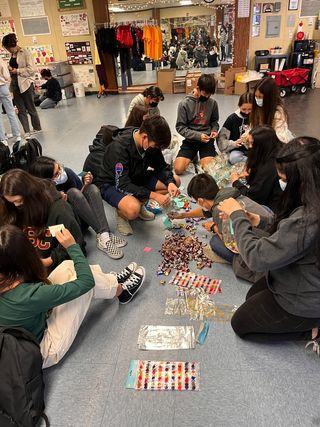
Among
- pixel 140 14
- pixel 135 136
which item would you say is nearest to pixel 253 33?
pixel 140 14

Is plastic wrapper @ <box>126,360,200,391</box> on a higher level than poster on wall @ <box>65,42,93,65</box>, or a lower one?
lower

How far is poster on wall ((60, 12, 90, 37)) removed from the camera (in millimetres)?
7973

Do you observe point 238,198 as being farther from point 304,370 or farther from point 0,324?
point 0,324

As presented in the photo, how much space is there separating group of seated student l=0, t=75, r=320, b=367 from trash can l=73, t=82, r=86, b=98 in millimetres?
6077

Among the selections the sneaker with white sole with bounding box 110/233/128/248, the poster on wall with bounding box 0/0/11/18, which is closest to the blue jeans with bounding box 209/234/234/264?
the sneaker with white sole with bounding box 110/233/128/248

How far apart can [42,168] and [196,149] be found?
1.98m

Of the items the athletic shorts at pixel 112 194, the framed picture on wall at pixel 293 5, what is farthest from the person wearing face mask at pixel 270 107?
the framed picture on wall at pixel 293 5

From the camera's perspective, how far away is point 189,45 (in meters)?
10.5

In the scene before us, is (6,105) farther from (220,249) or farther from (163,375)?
(163,375)

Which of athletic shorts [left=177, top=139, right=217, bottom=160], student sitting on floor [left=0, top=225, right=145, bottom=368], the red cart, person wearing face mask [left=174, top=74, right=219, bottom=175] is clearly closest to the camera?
student sitting on floor [left=0, top=225, right=145, bottom=368]

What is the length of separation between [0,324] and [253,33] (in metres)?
8.25

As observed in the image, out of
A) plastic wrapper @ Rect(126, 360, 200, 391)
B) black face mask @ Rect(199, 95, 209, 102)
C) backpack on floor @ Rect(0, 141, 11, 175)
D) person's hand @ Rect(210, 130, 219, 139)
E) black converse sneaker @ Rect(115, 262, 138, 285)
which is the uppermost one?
black face mask @ Rect(199, 95, 209, 102)

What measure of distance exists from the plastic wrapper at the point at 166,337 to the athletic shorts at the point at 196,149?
227 centimetres

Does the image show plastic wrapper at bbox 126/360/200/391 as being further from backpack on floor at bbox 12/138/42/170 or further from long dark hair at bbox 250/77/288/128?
long dark hair at bbox 250/77/288/128
